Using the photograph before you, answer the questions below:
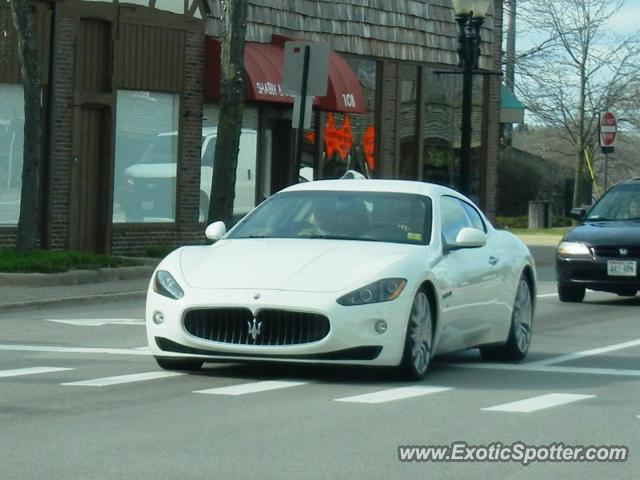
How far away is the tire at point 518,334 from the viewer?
44.2ft

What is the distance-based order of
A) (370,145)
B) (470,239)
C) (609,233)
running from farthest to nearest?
(370,145) < (609,233) < (470,239)

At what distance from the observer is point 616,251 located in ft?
66.7

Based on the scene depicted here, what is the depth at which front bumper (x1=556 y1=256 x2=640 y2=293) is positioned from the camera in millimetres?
20312

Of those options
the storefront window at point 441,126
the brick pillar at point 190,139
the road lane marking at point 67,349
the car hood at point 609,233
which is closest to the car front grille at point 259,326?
the road lane marking at point 67,349

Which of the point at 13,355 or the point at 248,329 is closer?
the point at 248,329

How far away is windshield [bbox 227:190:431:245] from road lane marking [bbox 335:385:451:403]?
1325 mm

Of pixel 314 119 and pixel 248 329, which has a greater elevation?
pixel 314 119

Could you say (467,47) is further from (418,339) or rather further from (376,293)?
(376,293)

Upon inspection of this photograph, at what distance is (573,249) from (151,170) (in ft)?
29.2

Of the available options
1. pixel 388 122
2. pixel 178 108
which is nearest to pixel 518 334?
pixel 178 108

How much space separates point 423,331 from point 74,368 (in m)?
2.61

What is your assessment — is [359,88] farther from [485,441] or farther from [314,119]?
[485,441]

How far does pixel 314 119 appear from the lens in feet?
102

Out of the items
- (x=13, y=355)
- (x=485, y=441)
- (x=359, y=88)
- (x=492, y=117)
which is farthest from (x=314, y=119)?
(x=485, y=441)
